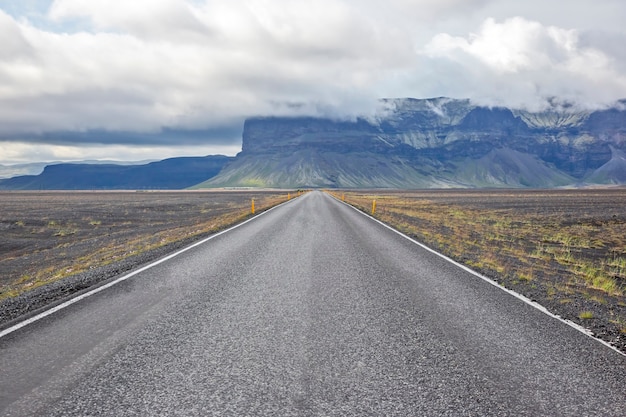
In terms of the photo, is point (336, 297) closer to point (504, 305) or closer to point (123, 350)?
point (504, 305)

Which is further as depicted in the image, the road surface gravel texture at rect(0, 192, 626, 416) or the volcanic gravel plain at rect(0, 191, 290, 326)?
the volcanic gravel plain at rect(0, 191, 290, 326)

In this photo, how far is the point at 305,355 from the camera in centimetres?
486

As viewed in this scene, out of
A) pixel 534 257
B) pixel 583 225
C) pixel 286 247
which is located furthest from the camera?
pixel 583 225

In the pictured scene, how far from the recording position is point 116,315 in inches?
254

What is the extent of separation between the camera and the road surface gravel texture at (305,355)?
379 centimetres

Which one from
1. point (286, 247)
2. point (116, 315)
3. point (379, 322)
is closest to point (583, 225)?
point (286, 247)

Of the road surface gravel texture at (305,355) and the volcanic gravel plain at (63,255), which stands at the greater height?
the road surface gravel texture at (305,355)

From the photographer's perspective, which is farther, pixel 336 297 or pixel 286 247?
pixel 286 247

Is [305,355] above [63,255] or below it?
above

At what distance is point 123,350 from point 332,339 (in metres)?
2.34

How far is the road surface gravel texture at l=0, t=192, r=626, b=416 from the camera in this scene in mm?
3795

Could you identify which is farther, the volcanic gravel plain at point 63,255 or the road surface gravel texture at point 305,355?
the volcanic gravel plain at point 63,255

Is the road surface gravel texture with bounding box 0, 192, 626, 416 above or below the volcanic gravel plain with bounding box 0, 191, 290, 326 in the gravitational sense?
above

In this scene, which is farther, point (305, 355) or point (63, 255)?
point (63, 255)
